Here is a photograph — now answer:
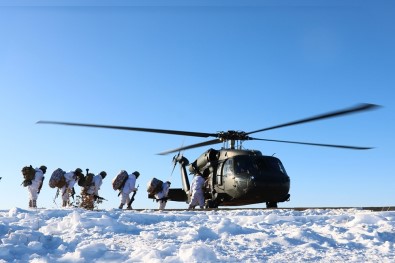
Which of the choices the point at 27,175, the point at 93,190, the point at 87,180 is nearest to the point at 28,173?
the point at 27,175

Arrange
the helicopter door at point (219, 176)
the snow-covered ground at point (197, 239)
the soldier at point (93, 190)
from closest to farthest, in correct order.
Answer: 1. the snow-covered ground at point (197, 239)
2. the soldier at point (93, 190)
3. the helicopter door at point (219, 176)

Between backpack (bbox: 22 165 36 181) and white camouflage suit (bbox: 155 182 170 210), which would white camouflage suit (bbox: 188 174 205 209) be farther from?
backpack (bbox: 22 165 36 181)

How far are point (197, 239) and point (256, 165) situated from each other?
353 inches

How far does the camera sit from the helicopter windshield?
14.3 metres

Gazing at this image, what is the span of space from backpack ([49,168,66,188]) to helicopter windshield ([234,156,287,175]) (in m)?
6.88

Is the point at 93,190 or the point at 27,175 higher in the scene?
the point at 27,175

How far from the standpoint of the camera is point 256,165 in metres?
14.4

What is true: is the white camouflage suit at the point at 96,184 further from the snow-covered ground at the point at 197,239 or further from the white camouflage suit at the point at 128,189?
the snow-covered ground at the point at 197,239

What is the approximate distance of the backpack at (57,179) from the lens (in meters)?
16.2

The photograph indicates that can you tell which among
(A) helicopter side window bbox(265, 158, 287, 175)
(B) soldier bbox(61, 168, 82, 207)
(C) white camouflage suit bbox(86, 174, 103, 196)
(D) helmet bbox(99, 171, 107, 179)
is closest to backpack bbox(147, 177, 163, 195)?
(D) helmet bbox(99, 171, 107, 179)

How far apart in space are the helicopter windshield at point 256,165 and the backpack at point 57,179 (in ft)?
22.6

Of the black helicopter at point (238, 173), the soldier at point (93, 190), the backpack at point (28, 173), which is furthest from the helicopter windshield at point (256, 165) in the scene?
the backpack at point (28, 173)

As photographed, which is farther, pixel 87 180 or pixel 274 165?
pixel 87 180

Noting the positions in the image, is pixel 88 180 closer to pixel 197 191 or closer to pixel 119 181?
pixel 119 181
